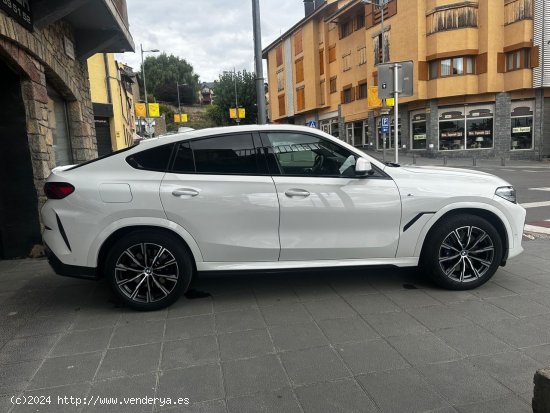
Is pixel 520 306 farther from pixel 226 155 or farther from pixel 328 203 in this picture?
pixel 226 155

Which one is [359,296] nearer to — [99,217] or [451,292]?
[451,292]

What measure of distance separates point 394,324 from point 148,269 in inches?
84.8

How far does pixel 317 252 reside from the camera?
4.11 meters

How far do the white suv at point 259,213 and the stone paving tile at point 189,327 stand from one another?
304 mm

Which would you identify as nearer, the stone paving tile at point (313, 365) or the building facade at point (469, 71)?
the stone paving tile at point (313, 365)

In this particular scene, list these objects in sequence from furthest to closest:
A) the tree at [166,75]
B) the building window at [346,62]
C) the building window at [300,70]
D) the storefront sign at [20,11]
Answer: the tree at [166,75] → the building window at [300,70] → the building window at [346,62] → the storefront sign at [20,11]

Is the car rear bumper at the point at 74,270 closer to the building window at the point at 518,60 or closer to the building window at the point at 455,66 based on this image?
the building window at the point at 455,66

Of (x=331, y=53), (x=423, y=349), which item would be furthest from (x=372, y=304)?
(x=331, y=53)

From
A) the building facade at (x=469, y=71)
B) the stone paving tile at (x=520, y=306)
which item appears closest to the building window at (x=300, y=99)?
the building facade at (x=469, y=71)

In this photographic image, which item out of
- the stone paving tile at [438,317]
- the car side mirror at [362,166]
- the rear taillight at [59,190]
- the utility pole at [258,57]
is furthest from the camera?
the utility pole at [258,57]

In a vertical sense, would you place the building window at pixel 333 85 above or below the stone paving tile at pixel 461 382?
above

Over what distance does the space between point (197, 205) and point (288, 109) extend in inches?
1879

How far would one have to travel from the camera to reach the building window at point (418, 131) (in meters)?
30.7

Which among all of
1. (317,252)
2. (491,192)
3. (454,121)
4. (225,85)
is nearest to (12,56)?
(317,252)
